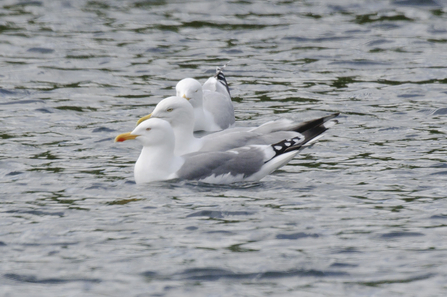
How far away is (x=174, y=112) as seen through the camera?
10234 millimetres

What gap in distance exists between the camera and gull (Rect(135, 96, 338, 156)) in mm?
9680

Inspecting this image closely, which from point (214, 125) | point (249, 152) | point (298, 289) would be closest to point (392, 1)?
point (214, 125)

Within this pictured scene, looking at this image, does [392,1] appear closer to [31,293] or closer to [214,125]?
[214,125]

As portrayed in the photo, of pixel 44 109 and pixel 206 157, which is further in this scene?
pixel 44 109

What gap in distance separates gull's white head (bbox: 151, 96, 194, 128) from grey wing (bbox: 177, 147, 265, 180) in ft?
2.88

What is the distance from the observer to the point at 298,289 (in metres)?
6.35

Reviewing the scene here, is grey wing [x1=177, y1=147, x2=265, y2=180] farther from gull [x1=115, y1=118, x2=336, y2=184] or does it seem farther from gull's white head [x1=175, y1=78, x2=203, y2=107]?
gull's white head [x1=175, y1=78, x2=203, y2=107]

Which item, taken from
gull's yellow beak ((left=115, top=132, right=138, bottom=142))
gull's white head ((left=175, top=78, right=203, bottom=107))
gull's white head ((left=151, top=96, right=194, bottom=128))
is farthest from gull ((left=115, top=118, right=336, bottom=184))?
gull's white head ((left=175, top=78, right=203, bottom=107))

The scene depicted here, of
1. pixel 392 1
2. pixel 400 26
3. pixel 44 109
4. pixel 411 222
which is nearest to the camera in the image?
pixel 411 222

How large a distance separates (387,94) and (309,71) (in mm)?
1998

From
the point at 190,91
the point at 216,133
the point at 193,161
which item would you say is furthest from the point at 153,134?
the point at 190,91

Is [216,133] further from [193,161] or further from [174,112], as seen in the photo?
[193,161]

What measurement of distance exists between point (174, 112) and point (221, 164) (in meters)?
1.39

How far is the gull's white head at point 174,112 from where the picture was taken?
10172 mm
